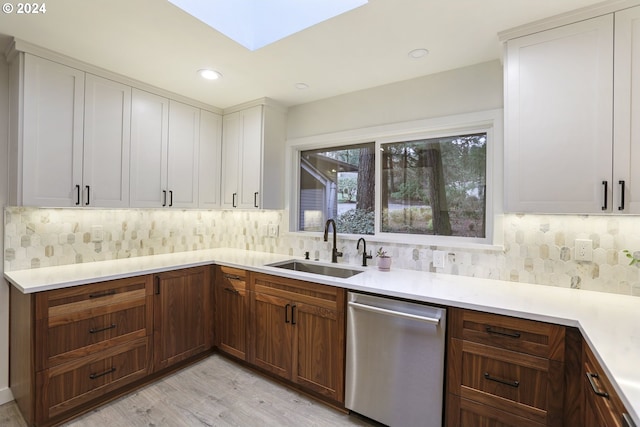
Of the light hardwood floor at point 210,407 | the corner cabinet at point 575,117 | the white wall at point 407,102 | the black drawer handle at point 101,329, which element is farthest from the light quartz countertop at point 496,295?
the white wall at point 407,102

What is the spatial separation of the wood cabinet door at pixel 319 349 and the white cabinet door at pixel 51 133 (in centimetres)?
188

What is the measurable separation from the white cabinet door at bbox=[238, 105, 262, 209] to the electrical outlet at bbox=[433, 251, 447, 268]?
66.4 inches

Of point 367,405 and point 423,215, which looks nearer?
point 367,405

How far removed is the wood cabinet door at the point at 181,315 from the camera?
2.49 meters

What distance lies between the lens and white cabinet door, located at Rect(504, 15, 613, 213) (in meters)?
1.62

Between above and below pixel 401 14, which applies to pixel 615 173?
below

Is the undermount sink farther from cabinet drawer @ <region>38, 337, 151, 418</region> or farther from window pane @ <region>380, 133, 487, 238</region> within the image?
cabinet drawer @ <region>38, 337, 151, 418</region>

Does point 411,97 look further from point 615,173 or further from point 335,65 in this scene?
point 615,173

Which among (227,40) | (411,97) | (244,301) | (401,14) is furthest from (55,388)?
(411,97)

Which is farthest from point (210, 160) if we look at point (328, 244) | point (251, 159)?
point (328, 244)

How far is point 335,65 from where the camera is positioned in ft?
7.55

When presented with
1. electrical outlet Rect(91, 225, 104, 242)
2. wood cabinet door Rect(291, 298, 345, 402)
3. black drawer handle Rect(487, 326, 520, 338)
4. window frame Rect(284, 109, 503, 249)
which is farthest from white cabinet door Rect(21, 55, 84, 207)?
black drawer handle Rect(487, 326, 520, 338)

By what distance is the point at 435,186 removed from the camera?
2.52m

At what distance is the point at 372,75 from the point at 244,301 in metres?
2.14
